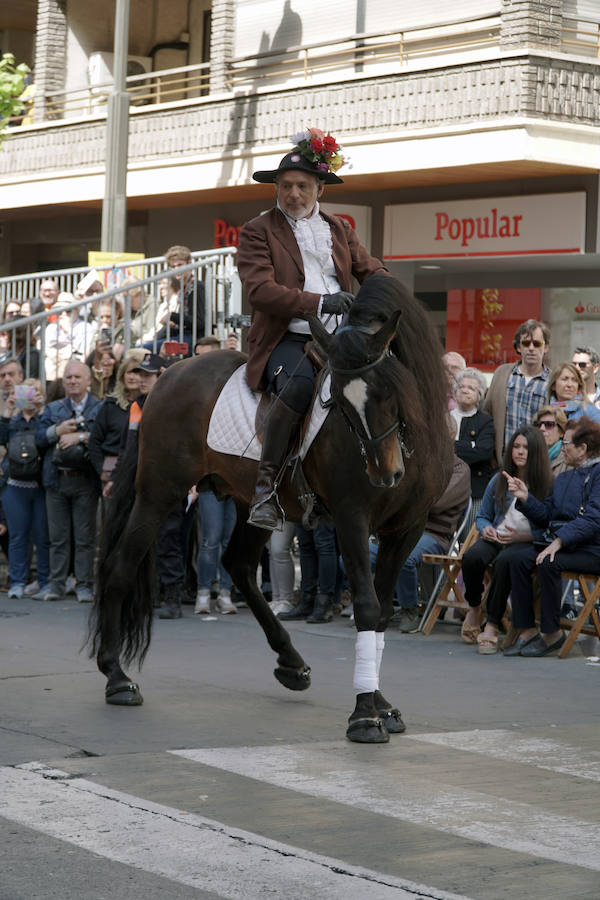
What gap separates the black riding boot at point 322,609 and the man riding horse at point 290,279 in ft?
14.7

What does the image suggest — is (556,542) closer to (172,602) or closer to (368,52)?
(172,602)

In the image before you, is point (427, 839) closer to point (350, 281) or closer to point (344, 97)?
point (350, 281)

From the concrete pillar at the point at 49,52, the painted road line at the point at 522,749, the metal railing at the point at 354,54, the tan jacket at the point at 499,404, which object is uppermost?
the concrete pillar at the point at 49,52

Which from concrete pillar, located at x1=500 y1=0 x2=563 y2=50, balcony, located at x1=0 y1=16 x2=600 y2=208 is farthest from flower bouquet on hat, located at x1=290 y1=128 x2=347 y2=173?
concrete pillar, located at x1=500 y1=0 x2=563 y2=50

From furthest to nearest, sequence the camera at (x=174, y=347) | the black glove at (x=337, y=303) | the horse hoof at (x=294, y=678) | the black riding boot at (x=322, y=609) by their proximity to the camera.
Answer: the camera at (x=174, y=347) < the black riding boot at (x=322, y=609) < the horse hoof at (x=294, y=678) < the black glove at (x=337, y=303)

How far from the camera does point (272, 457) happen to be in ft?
25.8

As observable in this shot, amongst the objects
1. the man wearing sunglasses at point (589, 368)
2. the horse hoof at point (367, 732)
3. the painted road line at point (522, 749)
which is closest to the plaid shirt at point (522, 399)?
the man wearing sunglasses at point (589, 368)

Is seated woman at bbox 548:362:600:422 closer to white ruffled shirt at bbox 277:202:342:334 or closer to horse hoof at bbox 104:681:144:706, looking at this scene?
white ruffled shirt at bbox 277:202:342:334

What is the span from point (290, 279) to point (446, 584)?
4.40m

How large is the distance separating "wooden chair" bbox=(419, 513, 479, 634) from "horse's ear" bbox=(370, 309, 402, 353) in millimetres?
4312

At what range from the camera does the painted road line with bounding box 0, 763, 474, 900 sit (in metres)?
4.80

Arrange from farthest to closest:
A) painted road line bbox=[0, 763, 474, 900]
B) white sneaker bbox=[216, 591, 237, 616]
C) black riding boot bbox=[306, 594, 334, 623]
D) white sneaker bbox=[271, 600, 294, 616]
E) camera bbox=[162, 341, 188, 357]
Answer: camera bbox=[162, 341, 188, 357] → white sneaker bbox=[216, 591, 237, 616] → white sneaker bbox=[271, 600, 294, 616] → black riding boot bbox=[306, 594, 334, 623] → painted road line bbox=[0, 763, 474, 900]

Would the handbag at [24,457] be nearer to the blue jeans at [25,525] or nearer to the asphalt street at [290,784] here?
the blue jeans at [25,525]

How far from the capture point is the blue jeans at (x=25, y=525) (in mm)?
13914
